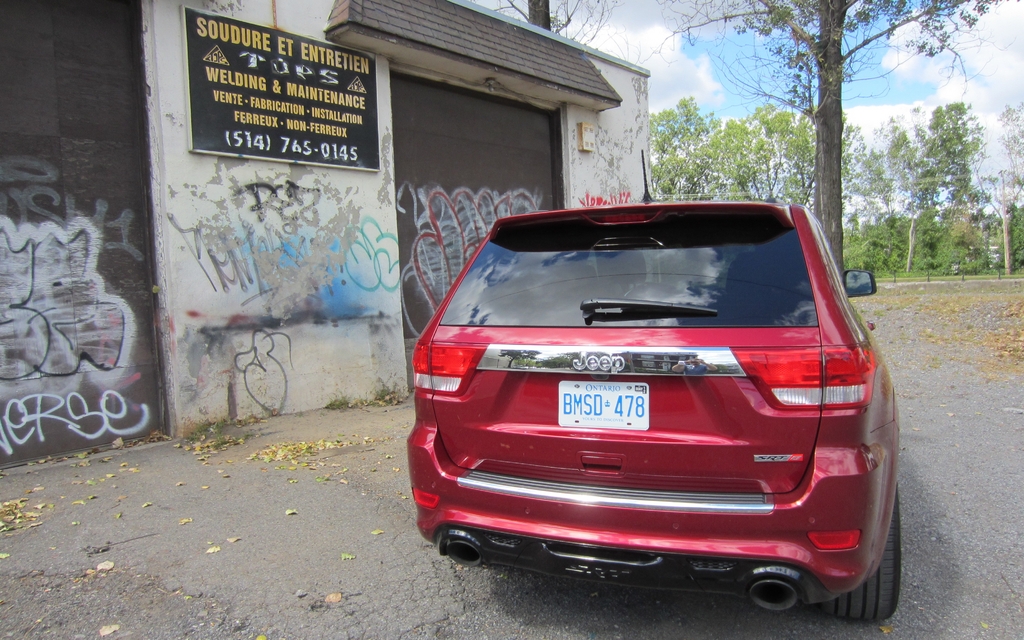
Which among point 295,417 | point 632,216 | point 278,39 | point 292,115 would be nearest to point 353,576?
point 632,216

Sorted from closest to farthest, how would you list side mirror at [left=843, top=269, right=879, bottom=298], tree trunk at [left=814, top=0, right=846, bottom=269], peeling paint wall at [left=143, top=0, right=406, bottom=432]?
1. side mirror at [left=843, top=269, right=879, bottom=298]
2. peeling paint wall at [left=143, top=0, right=406, bottom=432]
3. tree trunk at [left=814, top=0, right=846, bottom=269]

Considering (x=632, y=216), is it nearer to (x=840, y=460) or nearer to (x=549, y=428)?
(x=549, y=428)

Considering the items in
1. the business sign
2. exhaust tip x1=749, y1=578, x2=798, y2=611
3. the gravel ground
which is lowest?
the gravel ground

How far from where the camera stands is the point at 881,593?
2.67 m

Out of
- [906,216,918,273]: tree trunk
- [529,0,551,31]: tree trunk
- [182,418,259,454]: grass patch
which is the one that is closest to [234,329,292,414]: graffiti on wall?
[182,418,259,454]: grass patch

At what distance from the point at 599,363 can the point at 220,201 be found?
4890mm

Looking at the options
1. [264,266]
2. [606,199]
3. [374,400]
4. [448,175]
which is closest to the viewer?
[264,266]

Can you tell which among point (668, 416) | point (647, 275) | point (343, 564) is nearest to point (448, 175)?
point (343, 564)

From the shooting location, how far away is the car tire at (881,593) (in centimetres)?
266

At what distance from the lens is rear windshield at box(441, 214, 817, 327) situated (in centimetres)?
231

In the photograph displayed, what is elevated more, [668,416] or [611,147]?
[611,147]

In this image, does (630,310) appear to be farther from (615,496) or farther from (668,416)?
(615,496)

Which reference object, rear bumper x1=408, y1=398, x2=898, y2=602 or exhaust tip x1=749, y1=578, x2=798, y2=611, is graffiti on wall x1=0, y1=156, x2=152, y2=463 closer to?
rear bumper x1=408, y1=398, x2=898, y2=602

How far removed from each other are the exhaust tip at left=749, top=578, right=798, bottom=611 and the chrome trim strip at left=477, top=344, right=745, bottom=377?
0.71 m
